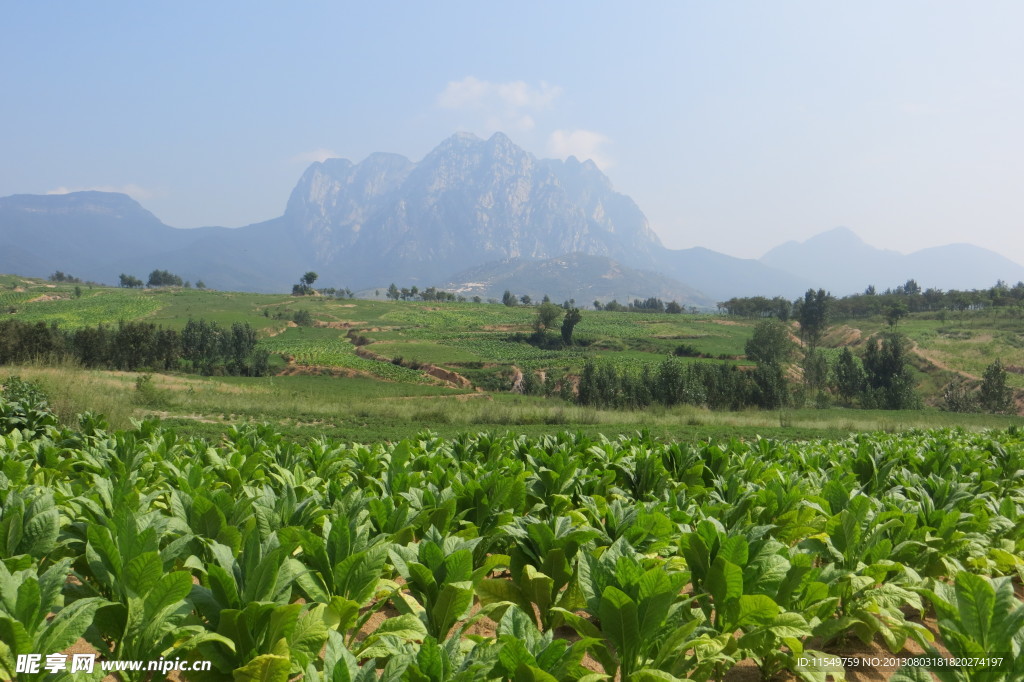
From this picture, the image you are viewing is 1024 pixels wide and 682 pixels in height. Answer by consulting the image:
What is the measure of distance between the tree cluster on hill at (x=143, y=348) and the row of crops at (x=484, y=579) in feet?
196

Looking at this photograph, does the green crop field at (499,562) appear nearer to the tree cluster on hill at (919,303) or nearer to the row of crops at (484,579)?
the row of crops at (484,579)

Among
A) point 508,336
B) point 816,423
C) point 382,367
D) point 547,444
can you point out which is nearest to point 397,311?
point 508,336

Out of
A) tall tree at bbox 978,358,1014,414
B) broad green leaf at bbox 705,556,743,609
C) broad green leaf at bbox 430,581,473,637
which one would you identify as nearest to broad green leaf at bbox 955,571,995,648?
broad green leaf at bbox 705,556,743,609

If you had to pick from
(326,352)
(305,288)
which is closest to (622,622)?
(326,352)

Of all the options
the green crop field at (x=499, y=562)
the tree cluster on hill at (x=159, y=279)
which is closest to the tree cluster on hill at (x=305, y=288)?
the tree cluster on hill at (x=159, y=279)

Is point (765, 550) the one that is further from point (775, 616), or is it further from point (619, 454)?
point (619, 454)

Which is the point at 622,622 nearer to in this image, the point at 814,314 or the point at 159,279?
the point at 814,314

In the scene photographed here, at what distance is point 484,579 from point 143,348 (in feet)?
238

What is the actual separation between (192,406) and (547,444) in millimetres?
25208

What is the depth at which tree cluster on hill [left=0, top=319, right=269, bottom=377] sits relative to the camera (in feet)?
177

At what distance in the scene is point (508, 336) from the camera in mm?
98812

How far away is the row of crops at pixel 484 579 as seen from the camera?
2053mm

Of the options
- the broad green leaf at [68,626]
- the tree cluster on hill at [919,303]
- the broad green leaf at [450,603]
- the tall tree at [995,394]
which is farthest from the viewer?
the tree cluster on hill at [919,303]

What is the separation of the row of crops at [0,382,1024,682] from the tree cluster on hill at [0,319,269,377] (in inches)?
2353
